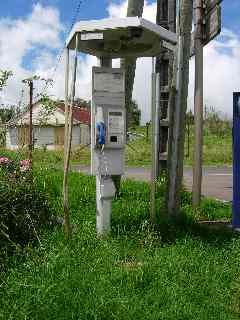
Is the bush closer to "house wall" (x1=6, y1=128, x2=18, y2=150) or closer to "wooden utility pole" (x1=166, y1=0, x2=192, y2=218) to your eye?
"house wall" (x1=6, y1=128, x2=18, y2=150)

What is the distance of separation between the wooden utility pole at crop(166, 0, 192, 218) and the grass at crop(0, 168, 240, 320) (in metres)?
0.80

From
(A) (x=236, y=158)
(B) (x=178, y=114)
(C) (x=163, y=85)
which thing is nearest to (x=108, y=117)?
(B) (x=178, y=114)

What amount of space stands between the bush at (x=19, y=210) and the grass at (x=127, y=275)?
0.67 feet

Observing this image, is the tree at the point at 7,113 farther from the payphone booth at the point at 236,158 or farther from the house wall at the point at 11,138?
the payphone booth at the point at 236,158

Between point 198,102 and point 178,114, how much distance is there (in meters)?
1.17

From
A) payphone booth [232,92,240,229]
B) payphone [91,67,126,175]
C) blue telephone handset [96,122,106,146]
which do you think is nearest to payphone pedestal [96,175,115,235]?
payphone [91,67,126,175]

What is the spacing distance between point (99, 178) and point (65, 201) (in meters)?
0.86

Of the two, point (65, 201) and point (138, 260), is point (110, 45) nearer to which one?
point (65, 201)

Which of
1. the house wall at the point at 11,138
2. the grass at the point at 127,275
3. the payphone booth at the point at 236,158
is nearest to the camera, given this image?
the grass at the point at 127,275

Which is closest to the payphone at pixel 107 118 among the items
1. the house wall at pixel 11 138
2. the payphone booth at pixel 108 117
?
the payphone booth at pixel 108 117

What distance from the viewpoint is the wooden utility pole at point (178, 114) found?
814 centimetres

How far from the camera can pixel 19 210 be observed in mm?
6477

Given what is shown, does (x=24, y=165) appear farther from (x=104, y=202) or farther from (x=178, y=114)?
(x=178, y=114)

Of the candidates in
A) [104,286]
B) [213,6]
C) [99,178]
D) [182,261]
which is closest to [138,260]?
[182,261]
